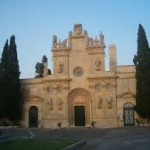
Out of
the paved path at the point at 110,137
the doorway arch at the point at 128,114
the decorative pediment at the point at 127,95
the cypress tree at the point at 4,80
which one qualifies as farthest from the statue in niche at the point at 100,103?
the cypress tree at the point at 4,80

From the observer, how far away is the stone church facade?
38.3 m

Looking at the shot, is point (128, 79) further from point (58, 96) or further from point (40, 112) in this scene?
point (40, 112)

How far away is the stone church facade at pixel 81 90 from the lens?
1510 inches

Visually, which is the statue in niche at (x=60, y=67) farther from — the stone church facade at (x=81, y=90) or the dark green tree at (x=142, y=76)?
the dark green tree at (x=142, y=76)

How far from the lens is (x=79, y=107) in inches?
1591

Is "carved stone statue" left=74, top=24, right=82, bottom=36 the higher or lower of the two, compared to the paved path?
higher

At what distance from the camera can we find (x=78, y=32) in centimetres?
4144

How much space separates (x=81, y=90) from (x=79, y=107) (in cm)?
235

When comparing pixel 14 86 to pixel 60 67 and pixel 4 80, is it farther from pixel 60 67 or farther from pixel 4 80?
pixel 60 67

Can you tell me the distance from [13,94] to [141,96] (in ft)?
55.2

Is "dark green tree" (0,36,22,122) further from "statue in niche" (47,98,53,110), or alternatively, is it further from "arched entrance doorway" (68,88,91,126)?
"arched entrance doorway" (68,88,91,126)

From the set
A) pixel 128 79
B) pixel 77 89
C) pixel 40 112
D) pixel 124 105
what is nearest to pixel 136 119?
pixel 124 105

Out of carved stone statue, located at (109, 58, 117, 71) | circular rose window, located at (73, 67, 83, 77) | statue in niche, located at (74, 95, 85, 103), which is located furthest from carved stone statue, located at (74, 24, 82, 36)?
statue in niche, located at (74, 95, 85, 103)

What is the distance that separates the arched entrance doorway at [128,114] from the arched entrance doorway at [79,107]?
4.76m
